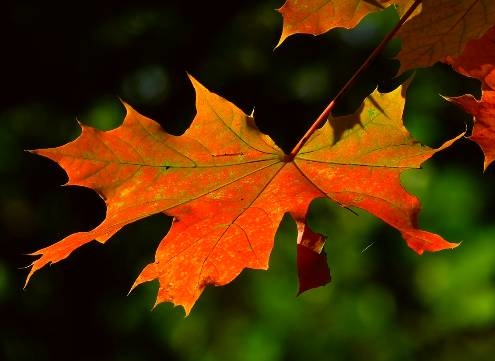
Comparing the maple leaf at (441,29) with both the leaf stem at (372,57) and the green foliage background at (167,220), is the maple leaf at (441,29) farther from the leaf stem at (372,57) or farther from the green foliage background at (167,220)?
Answer: the green foliage background at (167,220)

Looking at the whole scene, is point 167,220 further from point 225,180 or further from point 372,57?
point 372,57

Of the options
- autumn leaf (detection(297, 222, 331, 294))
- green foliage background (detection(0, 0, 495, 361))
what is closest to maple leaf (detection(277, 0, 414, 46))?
autumn leaf (detection(297, 222, 331, 294))

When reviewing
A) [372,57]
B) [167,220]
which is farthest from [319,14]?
[167,220]

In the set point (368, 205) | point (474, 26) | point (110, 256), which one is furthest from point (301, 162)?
point (110, 256)

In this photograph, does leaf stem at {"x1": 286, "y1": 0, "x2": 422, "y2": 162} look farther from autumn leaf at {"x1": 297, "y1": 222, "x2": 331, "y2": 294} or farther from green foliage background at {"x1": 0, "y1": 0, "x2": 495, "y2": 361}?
green foliage background at {"x1": 0, "y1": 0, "x2": 495, "y2": 361}

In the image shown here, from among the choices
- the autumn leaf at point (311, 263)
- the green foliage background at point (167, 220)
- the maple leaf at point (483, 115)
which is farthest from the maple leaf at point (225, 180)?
the green foliage background at point (167, 220)

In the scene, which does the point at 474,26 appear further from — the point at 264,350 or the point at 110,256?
the point at 110,256
